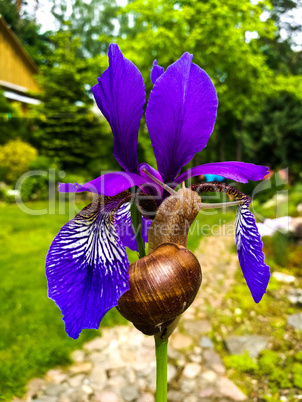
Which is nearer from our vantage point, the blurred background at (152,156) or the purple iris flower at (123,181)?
the purple iris flower at (123,181)

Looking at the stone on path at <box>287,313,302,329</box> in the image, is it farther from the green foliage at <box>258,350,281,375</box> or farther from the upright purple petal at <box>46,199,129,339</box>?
the upright purple petal at <box>46,199,129,339</box>

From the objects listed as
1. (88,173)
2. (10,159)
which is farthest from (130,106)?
(88,173)

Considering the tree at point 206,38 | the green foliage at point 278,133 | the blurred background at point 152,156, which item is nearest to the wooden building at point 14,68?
the blurred background at point 152,156

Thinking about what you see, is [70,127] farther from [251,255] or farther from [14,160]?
[251,255]

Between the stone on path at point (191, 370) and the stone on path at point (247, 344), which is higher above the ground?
the stone on path at point (247, 344)

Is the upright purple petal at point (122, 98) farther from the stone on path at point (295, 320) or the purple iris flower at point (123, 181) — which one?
the stone on path at point (295, 320)

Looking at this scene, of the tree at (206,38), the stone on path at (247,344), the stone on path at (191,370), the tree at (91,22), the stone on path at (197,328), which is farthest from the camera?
the tree at (91,22)

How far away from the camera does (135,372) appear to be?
10.1ft

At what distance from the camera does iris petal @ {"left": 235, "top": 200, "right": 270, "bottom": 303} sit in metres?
0.71

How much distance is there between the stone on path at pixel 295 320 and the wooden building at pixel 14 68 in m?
19.1

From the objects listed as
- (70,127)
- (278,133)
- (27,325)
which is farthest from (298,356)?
(70,127)

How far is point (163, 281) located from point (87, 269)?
0.51ft

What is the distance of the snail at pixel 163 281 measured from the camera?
610mm

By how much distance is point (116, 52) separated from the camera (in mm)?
679
